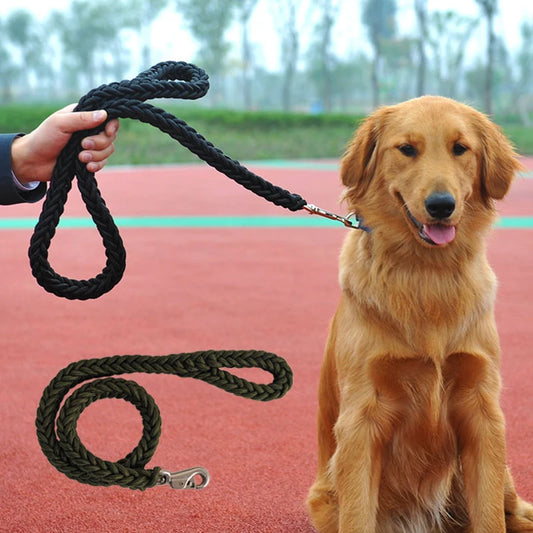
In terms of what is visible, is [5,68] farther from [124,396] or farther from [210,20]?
[124,396]

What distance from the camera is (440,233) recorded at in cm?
247

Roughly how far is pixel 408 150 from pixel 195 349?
3.25 m

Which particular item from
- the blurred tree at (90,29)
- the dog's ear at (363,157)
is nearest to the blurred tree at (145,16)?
the blurred tree at (90,29)

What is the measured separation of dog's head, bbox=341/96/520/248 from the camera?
2465mm

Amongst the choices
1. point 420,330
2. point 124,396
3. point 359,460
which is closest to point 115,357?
point 124,396

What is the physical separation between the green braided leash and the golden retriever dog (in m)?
0.35

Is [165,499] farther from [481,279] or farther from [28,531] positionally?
[481,279]

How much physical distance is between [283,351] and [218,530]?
2.54 meters

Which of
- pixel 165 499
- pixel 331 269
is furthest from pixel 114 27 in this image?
pixel 165 499

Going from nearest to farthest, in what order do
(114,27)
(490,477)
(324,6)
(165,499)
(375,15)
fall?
(490,477)
(165,499)
(324,6)
(375,15)
(114,27)

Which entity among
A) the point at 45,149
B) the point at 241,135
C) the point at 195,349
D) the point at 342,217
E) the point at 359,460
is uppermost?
the point at 45,149

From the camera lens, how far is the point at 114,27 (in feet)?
230

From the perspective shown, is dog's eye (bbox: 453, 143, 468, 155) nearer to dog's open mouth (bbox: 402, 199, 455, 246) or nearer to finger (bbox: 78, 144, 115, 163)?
dog's open mouth (bbox: 402, 199, 455, 246)

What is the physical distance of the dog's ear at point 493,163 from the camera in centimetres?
265
